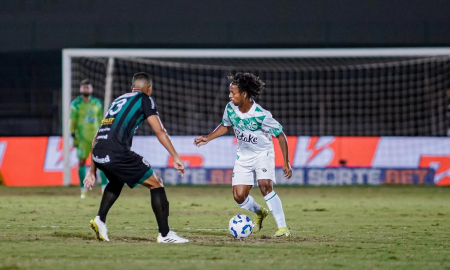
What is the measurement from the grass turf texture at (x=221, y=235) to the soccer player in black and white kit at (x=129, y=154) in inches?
9.6

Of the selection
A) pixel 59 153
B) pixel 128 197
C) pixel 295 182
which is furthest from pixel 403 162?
pixel 59 153

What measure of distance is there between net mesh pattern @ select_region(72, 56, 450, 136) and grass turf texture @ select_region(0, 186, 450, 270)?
816cm

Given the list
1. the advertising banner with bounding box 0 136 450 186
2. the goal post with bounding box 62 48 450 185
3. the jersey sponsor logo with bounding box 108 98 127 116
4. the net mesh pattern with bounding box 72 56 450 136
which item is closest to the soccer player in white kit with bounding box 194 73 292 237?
the jersey sponsor logo with bounding box 108 98 127 116

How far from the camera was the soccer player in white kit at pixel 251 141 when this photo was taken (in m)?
8.26

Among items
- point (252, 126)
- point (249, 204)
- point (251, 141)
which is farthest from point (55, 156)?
point (252, 126)

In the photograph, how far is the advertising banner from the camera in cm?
1841

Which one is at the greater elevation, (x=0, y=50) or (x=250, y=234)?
(x=0, y=50)

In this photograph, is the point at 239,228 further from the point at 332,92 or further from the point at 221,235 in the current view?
the point at 332,92

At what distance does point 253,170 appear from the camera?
27.7 ft

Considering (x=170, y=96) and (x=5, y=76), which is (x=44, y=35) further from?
(x=170, y=96)

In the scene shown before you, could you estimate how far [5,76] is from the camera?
91.6 ft

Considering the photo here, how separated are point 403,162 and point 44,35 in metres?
16.5

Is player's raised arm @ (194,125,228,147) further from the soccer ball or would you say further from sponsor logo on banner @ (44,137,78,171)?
sponsor logo on banner @ (44,137,78,171)

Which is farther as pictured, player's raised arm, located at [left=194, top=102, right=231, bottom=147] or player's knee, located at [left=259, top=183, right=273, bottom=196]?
player's raised arm, located at [left=194, top=102, right=231, bottom=147]
